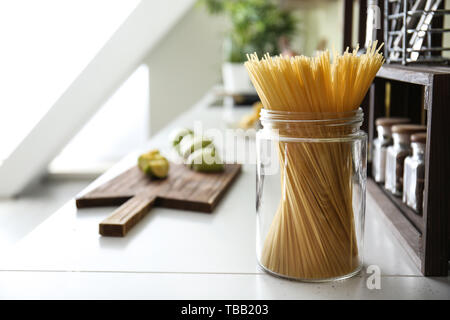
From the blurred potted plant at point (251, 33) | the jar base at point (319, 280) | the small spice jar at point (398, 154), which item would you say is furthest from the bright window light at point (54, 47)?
the jar base at point (319, 280)

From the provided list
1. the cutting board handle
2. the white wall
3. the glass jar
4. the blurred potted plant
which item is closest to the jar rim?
the glass jar

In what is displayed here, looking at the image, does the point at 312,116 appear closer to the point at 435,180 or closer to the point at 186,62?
the point at 435,180

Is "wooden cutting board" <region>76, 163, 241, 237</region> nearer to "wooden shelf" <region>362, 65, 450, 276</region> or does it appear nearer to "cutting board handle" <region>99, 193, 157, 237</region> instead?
"cutting board handle" <region>99, 193, 157, 237</region>

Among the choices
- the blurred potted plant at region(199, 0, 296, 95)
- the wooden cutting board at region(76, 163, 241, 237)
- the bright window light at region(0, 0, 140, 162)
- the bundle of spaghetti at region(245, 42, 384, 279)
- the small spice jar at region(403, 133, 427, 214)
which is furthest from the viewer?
the blurred potted plant at region(199, 0, 296, 95)

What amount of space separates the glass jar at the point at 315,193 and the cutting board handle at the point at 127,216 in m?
0.27

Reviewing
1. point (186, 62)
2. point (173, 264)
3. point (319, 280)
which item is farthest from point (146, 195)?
point (186, 62)

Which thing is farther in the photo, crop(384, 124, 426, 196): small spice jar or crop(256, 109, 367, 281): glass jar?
crop(384, 124, 426, 196): small spice jar

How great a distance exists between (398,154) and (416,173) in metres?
0.12

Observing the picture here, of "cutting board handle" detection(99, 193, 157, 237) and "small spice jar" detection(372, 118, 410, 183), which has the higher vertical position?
"small spice jar" detection(372, 118, 410, 183)

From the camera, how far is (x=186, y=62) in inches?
242

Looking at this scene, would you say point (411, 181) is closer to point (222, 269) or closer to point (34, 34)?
point (222, 269)

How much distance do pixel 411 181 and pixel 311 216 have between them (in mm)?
272

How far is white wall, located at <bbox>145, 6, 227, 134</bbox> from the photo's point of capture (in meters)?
6.08

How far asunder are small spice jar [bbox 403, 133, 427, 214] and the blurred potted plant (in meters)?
2.45
